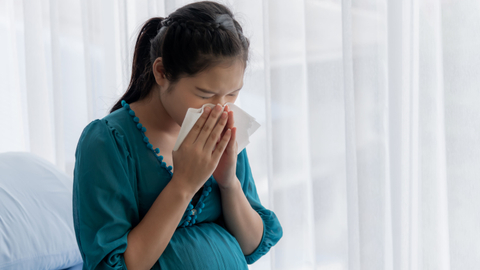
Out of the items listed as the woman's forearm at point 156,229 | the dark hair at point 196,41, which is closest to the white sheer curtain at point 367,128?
the dark hair at point 196,41

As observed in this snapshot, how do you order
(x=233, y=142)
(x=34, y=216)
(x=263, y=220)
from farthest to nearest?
1. (x=34, y=216)
2. (x=263, y=220)
3. (x=233, y=142)

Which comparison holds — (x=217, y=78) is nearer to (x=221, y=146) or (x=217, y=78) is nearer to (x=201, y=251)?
(x=221, y=146)

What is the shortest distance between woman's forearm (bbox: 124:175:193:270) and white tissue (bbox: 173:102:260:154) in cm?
11

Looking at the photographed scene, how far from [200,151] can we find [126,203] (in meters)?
0.18

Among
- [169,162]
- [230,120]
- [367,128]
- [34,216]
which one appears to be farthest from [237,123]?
[34,216]

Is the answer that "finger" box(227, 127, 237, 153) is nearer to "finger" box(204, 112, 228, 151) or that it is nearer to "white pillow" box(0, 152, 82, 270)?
"finger" box(204, 112, 228, 151)

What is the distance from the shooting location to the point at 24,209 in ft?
3.91

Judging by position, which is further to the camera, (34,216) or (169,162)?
(34,216)

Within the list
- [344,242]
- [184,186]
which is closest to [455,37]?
[344,242]

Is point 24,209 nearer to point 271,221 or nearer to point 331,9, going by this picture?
point 271,221

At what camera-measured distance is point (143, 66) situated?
984 mm

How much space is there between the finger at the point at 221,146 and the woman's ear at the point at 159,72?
0.57 feet

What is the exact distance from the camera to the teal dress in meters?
0.78

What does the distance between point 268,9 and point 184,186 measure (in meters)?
0.86
